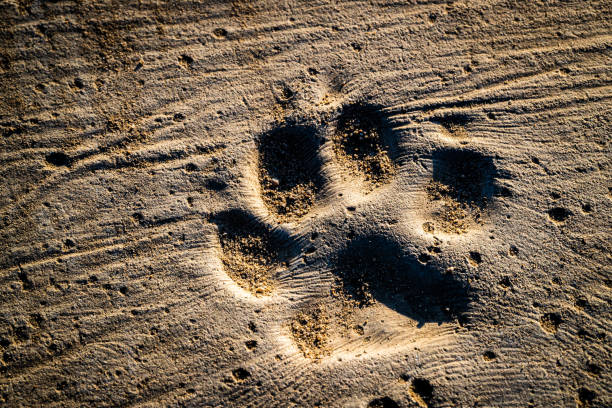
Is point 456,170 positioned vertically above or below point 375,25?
below

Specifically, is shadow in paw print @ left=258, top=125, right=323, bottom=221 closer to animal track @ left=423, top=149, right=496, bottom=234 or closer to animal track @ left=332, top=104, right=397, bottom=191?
animal track @ left=332, top=104, right=397, bottom=191

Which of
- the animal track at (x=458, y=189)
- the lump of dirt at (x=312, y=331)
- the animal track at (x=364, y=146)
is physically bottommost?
the lump of dirt at (x=312, y=331)

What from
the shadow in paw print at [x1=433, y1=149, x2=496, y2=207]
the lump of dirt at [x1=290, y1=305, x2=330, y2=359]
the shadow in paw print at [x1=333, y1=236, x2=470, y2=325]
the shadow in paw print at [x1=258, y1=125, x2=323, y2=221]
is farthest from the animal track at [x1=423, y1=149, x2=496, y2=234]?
the lump of dirt at [x1=290, y1=305, x2=330, y2=359]

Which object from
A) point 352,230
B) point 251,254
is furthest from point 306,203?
point 251,254

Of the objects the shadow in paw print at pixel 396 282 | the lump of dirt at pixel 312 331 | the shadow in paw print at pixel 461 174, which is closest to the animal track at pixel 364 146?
the shadow in paw print at pixel 461 174

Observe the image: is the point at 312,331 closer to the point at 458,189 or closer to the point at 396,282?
the point at 396,282

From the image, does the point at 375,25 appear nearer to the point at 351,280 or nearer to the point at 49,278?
the point at 351,280

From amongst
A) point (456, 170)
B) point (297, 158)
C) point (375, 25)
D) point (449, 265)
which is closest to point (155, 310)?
point (297, 158)

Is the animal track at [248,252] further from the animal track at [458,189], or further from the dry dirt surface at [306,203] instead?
the animal track at [458,189]

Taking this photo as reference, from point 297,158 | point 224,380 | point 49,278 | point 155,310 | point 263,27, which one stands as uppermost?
point 263,27
